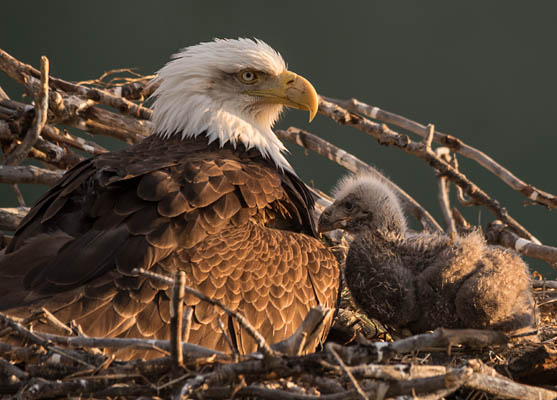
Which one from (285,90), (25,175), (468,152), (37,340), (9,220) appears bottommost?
(9,220)

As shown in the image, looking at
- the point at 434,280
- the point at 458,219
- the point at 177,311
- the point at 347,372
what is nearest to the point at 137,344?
the point at 177,311

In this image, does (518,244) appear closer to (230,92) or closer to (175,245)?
(230,92)

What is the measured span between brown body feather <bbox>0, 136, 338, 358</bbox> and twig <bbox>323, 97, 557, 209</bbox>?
49.7 inches

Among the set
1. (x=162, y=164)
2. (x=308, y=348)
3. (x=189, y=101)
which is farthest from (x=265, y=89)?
(x=308, y=348)

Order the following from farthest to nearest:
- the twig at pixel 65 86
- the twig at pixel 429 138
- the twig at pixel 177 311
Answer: the twig at pixel 429 138 < the twig at pixel 65 86 < the twig at pixel 177 311

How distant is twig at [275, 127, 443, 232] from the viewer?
345 cm

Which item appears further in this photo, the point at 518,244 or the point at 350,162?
the point at 350,162

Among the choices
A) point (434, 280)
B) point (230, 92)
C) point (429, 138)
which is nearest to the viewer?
point (434, 280)

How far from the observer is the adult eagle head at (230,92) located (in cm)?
284

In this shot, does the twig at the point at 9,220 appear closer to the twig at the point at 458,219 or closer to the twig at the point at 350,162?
the twig at the point at 350,162

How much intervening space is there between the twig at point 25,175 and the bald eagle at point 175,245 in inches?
22.3

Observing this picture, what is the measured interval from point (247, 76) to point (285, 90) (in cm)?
16

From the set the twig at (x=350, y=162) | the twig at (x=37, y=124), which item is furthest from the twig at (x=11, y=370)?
the twig at (x=350, y=162)

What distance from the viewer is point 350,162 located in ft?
11.7
